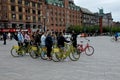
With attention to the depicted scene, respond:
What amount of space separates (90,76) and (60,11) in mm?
112459

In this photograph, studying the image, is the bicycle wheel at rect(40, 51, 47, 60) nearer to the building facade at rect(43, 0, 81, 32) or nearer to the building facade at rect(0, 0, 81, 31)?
the building facade at rect(0, 0, 81, 31)

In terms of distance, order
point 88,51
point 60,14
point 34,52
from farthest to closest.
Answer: point 60,14 → point 88,51 → point 34,52

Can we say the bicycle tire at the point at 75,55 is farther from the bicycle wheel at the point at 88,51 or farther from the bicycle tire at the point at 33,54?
the bicycle wheel at the point at 88,51

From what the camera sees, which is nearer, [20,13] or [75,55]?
[75,55]

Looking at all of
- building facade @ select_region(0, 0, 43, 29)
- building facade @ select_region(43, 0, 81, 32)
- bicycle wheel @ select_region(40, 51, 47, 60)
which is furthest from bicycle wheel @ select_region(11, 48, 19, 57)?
building facade @ select_region(43, 0, 81, 32)

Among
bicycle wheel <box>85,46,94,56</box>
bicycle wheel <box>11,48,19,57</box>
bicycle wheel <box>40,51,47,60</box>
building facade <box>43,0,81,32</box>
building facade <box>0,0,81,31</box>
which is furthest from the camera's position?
building facade <box>43,0,81,32</box>

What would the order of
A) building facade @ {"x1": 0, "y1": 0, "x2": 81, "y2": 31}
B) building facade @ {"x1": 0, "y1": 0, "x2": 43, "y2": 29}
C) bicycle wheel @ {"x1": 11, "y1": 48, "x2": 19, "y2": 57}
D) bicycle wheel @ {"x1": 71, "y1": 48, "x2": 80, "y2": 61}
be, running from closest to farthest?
bicycle wheel @ {"x1": 71, "y1": 48, "x2": 80, "y2": 61} < bicycle wheel @ {"x1": 11, "y1": 48, "x2": 19, "y2": 57} < building facade @ {"x1": 0, "y1": 0, "x2": 43, "y2": 29} < building facade @ {"x1": 0, "y1": 0, "x2": 81, "y2": 31}

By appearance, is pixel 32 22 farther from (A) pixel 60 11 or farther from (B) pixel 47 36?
(B) pixel 47 36

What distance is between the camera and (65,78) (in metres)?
11.0

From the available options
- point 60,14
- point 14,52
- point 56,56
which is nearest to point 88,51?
point 56,56

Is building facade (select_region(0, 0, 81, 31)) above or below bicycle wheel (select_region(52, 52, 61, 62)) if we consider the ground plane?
above

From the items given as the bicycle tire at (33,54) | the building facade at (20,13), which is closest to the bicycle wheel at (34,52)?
the bicycle tire at (33,54)

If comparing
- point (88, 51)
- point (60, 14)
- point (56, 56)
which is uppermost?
point (60, 14)

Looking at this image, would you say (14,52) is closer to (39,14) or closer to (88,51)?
(88,51)
